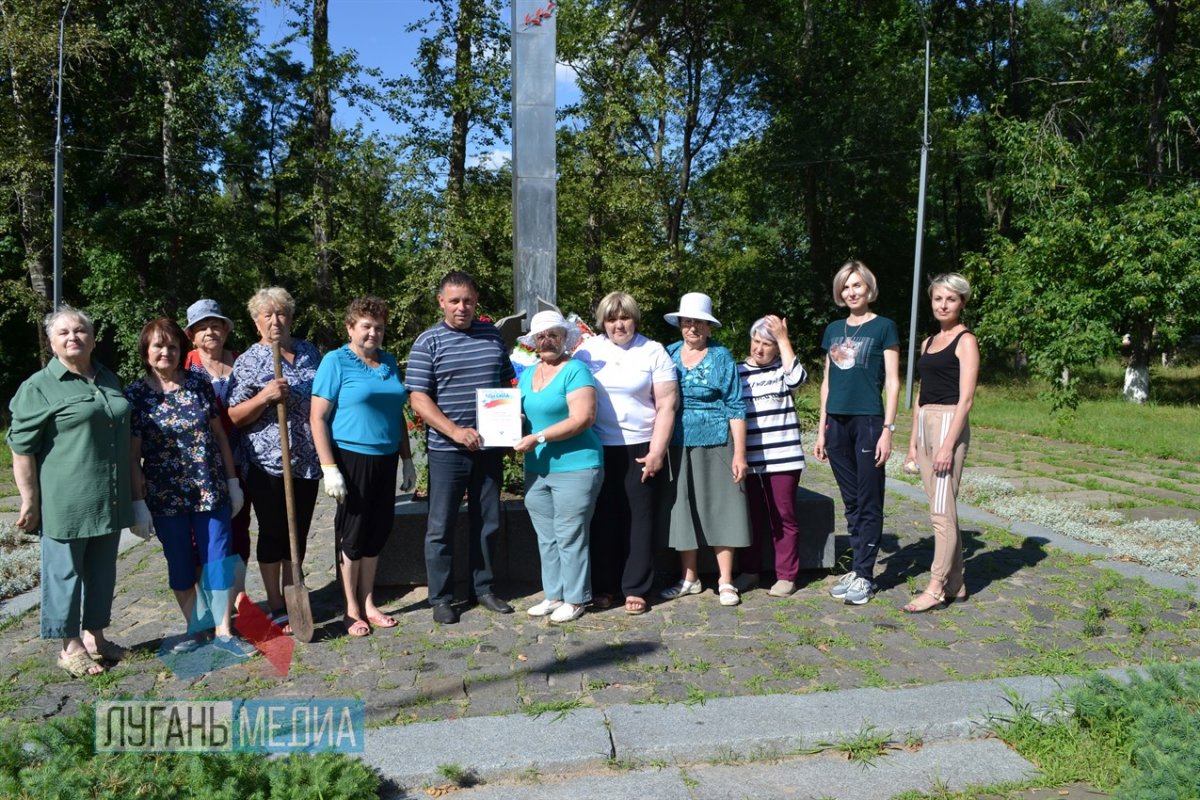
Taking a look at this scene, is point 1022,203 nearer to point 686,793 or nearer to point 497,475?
point 497,475

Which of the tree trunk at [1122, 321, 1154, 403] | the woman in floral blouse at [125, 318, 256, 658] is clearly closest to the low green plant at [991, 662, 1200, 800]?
the woman in floral blouse at [125, 318, 256, 658]

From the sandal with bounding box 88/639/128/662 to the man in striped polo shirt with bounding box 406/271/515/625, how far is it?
1.56 meters

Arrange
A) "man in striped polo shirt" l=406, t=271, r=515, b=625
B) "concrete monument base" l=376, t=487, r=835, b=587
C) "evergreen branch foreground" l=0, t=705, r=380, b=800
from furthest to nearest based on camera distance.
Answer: "concrete monument base" l=376, t=487, r=835, b=587 → "man in striped polo shirt" l=406, t=271, r=515, b=625 → "evergreen branch foreground" l=0, t=705, r=380, b=800

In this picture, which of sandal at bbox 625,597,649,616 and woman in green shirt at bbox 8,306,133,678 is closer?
woman in green shirt at bbox 8,306,133,678

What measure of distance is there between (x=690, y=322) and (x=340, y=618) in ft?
8.47

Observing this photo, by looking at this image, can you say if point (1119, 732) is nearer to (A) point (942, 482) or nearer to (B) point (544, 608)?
(A) point (942, 482)

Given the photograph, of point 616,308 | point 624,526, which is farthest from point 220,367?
point 624,526

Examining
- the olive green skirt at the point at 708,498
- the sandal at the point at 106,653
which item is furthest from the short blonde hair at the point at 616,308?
the sandal at the point at 106,653

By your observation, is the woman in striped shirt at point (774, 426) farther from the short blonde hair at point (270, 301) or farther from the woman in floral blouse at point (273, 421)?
the short blonde hair at point (270, 301)

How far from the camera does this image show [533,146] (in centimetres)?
673

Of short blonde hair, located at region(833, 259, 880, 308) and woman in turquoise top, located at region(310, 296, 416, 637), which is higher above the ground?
short blonde hair, located at region(833, 259, 880, 308)

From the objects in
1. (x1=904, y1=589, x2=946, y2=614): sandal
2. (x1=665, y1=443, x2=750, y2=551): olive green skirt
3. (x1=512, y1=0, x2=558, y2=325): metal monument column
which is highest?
(x1=512, y1=0, x2=558, y2=325): metal monument column

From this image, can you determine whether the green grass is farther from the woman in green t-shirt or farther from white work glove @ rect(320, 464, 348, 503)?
white work glove @ rect(320, 464, 348, 503)

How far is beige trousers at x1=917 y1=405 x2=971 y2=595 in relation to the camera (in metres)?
5.10
